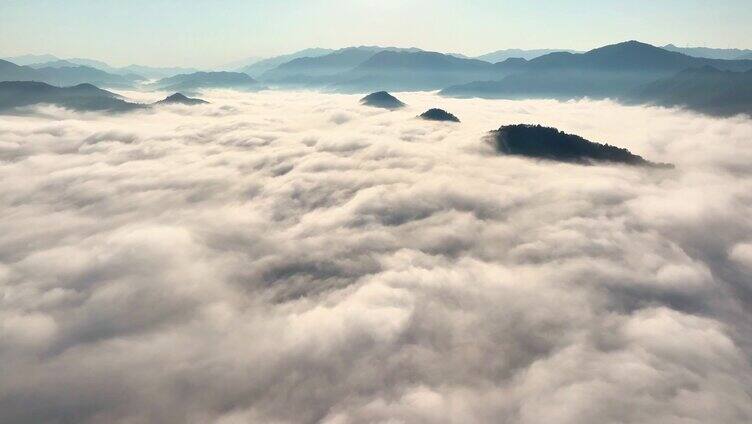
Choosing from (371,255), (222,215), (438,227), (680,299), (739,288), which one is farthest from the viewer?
(222,215)

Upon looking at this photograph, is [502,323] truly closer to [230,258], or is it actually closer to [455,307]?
[455,307]

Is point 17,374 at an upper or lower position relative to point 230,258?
lower

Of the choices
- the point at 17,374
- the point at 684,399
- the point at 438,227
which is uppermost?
the point at 438,227

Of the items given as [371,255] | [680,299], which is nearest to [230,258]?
[371,255]

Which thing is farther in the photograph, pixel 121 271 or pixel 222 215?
pixel 222 215

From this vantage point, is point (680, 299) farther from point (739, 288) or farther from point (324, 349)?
point (324, 349)

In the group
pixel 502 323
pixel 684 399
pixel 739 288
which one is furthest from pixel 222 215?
pixel 739 288

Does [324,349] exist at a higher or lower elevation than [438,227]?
lower

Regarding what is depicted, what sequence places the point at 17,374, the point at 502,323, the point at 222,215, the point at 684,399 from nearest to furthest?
1. the point at 684,399
2. the point at 17,374
3. the point at 502,323
4. the point at 222,215

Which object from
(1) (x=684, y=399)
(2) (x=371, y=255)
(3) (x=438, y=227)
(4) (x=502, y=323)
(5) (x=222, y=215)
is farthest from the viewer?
(5) (x=222, y=215)

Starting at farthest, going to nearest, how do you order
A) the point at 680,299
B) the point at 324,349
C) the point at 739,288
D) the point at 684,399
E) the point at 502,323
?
1. the point at 739,288
2. the point at 680,299
3. the point at 502,323
4. the point at 324,349
5. the point at 684,399
